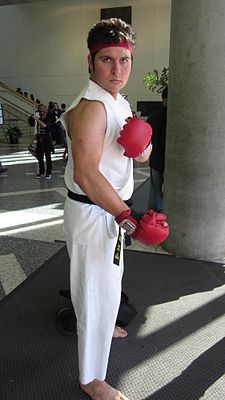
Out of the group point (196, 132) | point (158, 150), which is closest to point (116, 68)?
point (196, 132)

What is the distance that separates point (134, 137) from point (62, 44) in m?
18.2

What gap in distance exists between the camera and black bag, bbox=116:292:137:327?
7.41 feet

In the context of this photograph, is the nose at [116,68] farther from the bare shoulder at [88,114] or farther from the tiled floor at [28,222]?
the tiled floor at [28,222]

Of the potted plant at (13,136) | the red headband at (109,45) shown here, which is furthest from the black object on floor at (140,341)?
the potted plant at (13,136)

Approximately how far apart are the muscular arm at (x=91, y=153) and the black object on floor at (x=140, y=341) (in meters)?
1.06

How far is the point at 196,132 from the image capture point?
2.96 metres

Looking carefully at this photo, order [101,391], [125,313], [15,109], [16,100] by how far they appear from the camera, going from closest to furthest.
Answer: [101,391]
[125,313]
[16,100]
[15,109]

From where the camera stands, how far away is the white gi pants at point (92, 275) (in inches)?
57.9

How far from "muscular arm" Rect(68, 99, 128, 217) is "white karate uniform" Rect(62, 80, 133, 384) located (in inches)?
5.3

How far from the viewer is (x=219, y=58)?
9.14 ft

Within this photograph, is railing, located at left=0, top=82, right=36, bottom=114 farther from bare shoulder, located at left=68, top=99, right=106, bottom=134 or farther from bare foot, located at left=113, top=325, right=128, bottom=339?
bare shoulder, located at left=68, top=99, right=106, bottom=134

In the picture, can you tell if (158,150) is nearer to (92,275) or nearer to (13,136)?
(92,275)

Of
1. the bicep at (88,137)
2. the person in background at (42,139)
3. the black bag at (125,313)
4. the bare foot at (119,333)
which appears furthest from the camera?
the person in background at (42,139)

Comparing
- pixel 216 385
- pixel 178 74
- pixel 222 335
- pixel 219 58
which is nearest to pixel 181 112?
pixel 178 74
